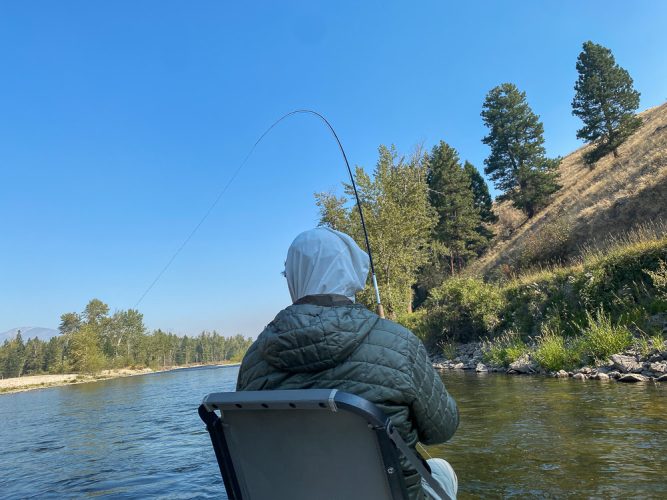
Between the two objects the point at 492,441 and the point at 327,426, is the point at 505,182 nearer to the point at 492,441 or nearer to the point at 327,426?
the point at 492,441

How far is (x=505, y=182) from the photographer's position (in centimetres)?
4456

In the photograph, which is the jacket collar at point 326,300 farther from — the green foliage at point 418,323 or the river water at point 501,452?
the green foliage at point 418,323

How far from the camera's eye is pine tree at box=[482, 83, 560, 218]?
139 ft

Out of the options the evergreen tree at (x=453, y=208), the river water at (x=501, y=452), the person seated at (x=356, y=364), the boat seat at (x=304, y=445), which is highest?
the evergreen tree at (x=453, y=208)

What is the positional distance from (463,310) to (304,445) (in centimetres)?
2029

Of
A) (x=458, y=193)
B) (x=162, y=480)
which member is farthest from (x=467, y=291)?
(x=458, y=193)

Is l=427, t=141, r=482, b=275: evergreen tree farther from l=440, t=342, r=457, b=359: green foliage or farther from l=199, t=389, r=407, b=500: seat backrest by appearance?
l=199, t=389, r=407, b=500: seat backrest

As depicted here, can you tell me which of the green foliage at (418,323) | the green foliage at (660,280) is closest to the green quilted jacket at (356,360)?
the green foliage at (660,280)

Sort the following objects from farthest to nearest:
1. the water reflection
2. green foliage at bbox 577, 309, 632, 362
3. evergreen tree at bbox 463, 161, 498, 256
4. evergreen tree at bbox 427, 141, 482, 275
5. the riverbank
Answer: the riverbank → evergreen tree at bbox 463, 161, 498, 256 → evergreen tree at bbox 427, 141, 482, 275 → green foliage at bbox 577, 309, 632, 362 → the water reflection

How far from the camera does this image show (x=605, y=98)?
3809cm

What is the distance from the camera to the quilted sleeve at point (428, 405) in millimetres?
1735

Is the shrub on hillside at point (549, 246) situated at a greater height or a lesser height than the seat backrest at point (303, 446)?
greater

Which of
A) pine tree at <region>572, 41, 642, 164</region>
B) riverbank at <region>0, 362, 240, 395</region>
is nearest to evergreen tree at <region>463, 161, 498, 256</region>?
pine tree at <region>572, 41, 642, 164</region>

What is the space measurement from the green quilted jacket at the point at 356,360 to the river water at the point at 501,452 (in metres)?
2.99
